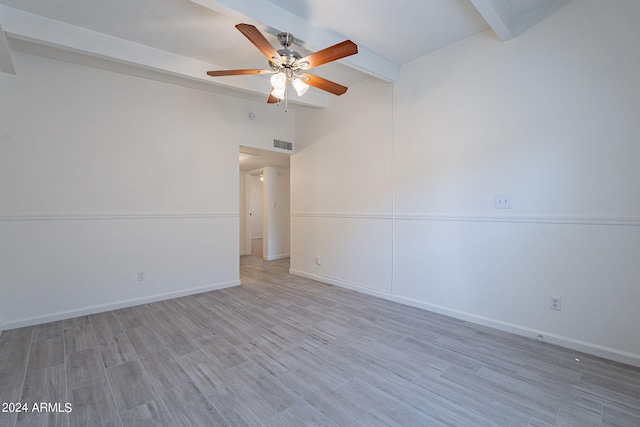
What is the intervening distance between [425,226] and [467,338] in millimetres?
1203

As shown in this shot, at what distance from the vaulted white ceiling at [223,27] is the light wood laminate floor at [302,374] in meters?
2.66

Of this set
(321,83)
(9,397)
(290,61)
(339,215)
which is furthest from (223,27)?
(9,397)

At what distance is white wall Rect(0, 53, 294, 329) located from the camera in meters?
2.79

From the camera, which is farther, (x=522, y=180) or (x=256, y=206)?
(x=256, y=206)

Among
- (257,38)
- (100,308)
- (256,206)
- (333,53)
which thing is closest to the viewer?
(257,38)

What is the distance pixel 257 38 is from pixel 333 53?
555 millimetres

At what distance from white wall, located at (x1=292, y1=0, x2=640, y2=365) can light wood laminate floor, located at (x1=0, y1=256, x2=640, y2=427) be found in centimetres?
38

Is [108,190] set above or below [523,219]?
above

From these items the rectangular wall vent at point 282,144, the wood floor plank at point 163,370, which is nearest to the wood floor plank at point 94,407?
the wood floor plank at point 163,370

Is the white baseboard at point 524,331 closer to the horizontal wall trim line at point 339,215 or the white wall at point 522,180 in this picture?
the white wall at point 522,180

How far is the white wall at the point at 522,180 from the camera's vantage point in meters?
2.13

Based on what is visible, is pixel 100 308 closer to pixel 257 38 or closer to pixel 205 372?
pixel 205 372

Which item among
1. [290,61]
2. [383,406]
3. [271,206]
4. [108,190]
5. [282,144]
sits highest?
[290,61]

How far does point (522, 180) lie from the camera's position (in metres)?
2.54
